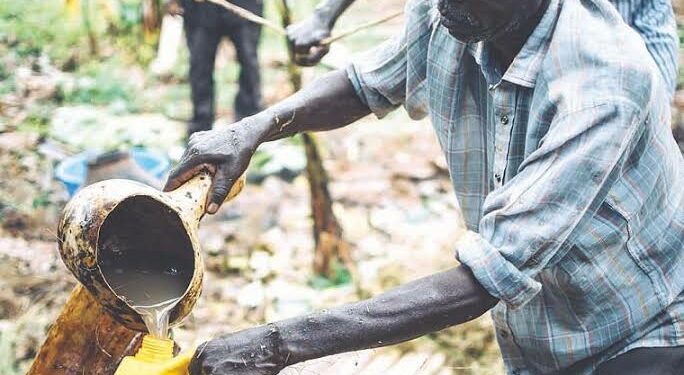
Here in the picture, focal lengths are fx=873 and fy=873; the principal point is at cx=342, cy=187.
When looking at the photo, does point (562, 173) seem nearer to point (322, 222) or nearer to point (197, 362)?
point (197, 362)

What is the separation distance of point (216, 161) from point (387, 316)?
0.61 meters

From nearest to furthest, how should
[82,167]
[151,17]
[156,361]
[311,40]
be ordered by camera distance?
[156,361]
[311,40]
[82,167]
[151,17]

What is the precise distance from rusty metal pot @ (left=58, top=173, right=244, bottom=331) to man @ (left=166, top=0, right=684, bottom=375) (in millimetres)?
128

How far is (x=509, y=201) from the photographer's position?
1.66 metres

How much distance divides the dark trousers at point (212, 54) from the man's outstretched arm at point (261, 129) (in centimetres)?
368

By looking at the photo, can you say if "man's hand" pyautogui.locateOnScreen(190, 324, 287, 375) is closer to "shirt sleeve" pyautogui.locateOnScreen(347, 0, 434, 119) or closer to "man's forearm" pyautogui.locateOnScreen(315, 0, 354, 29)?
"shirt sleeve" pyautogui.locateOnScreen(347, 0, 434, 119)

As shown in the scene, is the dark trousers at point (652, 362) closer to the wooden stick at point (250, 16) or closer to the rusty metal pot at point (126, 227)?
the rusty metal pot at point (126, 227)

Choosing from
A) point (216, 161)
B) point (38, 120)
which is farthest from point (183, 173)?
point (38, 120)

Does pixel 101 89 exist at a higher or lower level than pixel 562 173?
lower

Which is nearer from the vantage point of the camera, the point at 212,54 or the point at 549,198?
the point at 549,198

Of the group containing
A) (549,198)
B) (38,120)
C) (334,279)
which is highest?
(549,198)

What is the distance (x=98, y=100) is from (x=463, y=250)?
18.2ft

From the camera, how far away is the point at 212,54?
6070 millimetres

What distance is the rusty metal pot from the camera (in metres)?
1.79
